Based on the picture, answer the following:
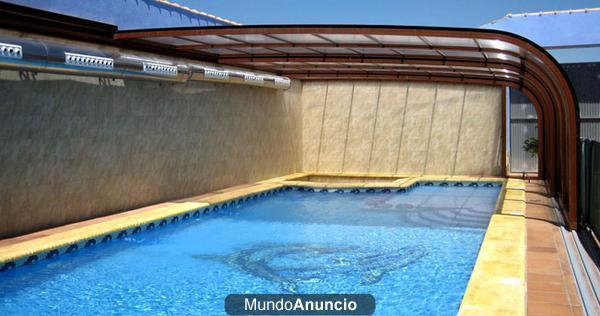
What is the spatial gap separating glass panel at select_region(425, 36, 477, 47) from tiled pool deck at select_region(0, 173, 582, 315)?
2883 mm

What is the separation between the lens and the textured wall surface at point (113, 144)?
895 centimetres

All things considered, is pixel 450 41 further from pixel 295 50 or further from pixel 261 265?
pixel 261 265

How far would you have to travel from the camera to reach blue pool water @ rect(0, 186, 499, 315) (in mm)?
6699

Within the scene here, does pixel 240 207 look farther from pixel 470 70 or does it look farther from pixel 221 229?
pixel 470 70

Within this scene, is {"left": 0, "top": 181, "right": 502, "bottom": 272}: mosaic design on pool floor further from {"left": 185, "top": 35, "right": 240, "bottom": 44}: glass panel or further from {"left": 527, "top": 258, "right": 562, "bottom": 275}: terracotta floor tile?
{"left": 527, "top": 258, "right": 562, "bottom": 275}: terracotta floor tile

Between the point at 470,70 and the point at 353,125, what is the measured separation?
5700 millimetres

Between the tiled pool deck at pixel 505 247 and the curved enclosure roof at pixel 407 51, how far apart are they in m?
0.79

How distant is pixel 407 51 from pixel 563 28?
10.6m

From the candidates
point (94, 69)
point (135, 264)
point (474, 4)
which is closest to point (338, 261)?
point (135, 264)

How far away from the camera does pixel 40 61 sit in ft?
27.2

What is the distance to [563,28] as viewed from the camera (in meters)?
19.7

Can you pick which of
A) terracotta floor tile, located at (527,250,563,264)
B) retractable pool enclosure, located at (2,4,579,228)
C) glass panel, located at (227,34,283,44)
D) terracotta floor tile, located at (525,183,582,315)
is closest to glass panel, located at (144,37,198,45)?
retractable pool enclosure, located at (2,4,579,228)

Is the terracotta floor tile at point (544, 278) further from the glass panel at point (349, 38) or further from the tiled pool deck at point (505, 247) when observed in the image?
the glass panel at point (349, 38)

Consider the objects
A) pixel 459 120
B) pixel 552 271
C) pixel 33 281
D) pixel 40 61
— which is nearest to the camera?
pixel 552 271
